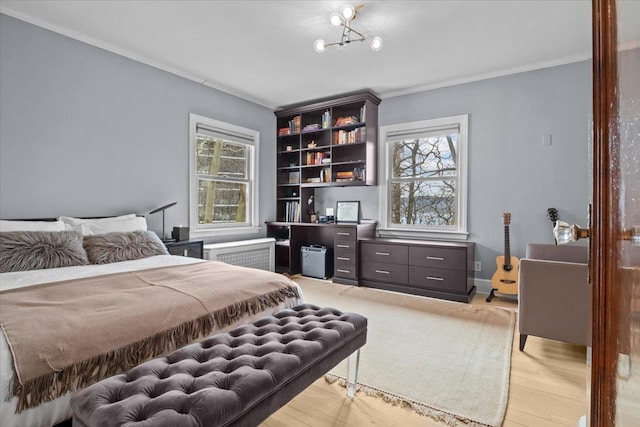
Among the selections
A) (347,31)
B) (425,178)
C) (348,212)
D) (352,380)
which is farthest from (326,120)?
(352,380)

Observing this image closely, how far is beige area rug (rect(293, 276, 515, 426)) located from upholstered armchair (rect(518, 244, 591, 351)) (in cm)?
30

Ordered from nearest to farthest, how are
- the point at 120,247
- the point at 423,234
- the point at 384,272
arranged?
the point at 120,247 < the point at 384,272 < the point at 423,234

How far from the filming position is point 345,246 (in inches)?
171

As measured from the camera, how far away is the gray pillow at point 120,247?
2.65 m

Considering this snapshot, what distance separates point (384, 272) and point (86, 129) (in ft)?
11.5

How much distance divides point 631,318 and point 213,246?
3.97 metres

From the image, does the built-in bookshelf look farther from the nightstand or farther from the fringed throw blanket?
the fringed throw blanket

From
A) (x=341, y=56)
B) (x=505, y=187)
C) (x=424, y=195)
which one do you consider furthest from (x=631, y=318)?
(x=424, y=195)

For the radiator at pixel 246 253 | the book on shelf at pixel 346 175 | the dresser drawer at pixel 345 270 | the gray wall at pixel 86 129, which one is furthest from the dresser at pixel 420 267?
the gray wall at pixel 86 129

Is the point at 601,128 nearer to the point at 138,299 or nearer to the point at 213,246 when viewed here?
the point at 138,299

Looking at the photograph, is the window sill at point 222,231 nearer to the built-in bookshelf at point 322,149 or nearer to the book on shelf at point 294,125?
the built-in bookshelf at point 322,149

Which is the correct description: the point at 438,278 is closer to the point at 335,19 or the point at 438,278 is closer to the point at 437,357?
the point at 437,357

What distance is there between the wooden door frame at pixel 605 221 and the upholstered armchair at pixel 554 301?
Result: 6.55ft

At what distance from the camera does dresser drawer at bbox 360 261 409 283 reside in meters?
3.93
